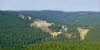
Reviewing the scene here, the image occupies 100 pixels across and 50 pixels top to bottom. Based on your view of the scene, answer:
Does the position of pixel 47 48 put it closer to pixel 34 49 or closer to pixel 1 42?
pixel 34 49

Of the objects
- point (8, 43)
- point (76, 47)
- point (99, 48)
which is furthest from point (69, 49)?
point (8, 43)

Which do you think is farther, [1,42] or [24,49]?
[1,42]

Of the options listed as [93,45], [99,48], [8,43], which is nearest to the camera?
[99,48]

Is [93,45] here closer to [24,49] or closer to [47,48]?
[47,48]

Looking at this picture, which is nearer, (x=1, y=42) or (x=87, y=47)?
(x=87, y=47)

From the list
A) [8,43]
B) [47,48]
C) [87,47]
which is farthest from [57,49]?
[8,43]

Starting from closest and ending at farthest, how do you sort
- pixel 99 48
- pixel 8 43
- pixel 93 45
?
pixel 99 48, pixel 93 45, pixel 8 43

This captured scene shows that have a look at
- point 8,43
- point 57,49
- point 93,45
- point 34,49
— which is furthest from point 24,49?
point 8,43

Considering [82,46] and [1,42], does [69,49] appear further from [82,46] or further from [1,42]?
[1,42]
